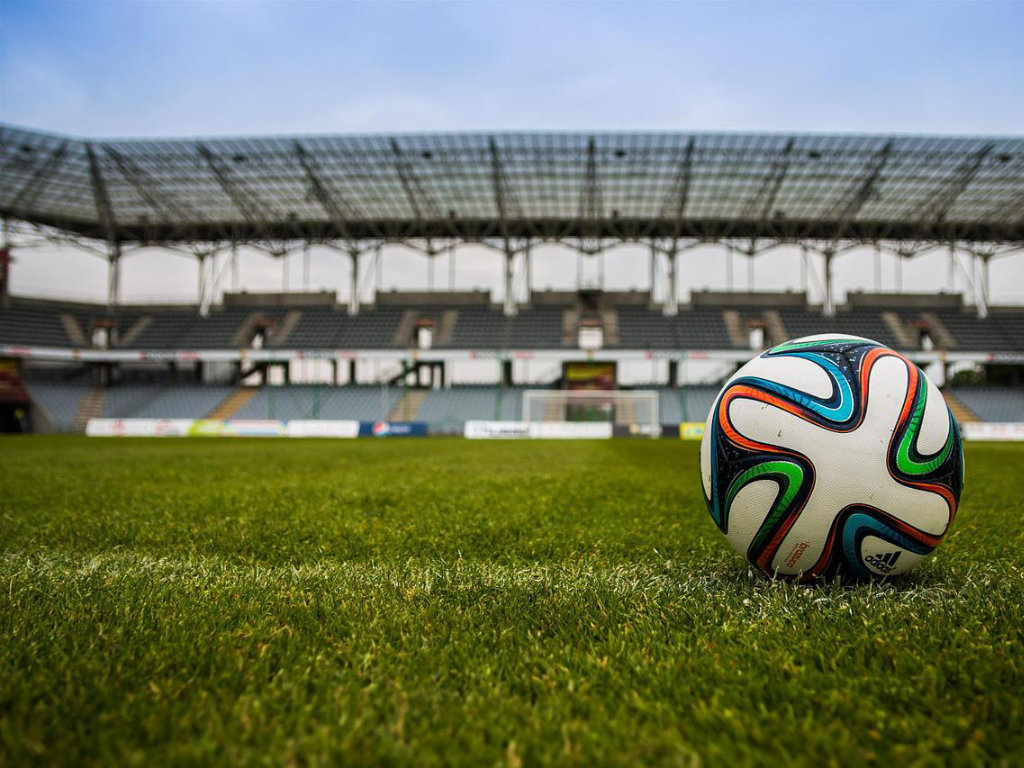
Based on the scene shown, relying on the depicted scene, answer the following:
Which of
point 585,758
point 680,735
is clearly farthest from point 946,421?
point 585,758

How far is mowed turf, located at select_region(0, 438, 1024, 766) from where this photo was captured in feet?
4.94

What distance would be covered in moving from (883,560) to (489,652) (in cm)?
184

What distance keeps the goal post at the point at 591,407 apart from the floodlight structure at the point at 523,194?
406 inches

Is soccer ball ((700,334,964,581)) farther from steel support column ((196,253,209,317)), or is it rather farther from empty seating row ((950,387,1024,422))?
steel support column ((196,253,209,317))

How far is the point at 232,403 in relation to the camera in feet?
124

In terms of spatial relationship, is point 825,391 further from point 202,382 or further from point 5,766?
point 202,382

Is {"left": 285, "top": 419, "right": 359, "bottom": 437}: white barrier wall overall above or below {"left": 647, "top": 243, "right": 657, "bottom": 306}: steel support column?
below

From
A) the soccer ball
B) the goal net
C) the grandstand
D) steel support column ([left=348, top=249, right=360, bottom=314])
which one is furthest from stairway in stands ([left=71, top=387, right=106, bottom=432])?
the soccer ball

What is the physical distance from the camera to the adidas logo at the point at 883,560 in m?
2.82

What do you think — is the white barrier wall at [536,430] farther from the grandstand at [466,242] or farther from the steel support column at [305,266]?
the steel support column at [305,266]

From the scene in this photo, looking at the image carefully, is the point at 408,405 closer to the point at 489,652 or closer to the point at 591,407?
the point at 591,407

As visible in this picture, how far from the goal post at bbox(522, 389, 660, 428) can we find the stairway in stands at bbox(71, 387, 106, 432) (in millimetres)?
25064

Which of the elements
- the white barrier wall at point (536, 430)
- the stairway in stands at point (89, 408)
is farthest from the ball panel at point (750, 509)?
the stairway in stands at point (89, 408)

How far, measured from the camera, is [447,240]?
4066 centimetres
